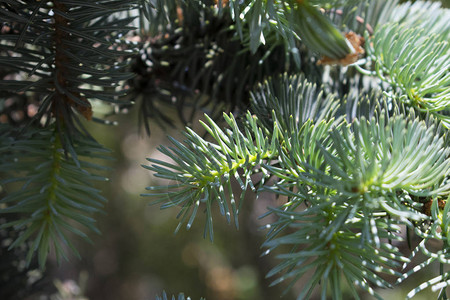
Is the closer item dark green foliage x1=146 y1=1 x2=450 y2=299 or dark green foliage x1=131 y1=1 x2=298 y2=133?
dark green foliage x1=146 y1=1 x2=450 y2=299

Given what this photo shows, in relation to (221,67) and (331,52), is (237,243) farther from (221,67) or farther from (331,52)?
(331,52)

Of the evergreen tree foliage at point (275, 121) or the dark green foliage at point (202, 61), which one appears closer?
the evergreen tree foliage at point (275, 121)

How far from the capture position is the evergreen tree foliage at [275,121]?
0.14 meters

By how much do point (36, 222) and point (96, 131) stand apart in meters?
0.58

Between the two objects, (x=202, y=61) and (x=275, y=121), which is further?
(x=202, y=61)

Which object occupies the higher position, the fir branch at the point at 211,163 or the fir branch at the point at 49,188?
the fir branch at the point at 211,163

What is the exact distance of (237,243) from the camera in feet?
2.68

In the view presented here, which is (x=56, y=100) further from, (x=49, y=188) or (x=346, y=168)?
(x=346, y=168)

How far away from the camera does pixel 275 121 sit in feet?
0.55

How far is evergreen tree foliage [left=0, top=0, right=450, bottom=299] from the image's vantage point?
145 millimetres

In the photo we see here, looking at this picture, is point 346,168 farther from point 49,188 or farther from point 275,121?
point 49,188

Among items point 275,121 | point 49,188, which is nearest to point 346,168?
point 275,121

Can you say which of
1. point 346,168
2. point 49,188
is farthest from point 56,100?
point 346,168

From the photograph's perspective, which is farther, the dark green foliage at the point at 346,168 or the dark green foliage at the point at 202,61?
the dark green foliage at the point at 202,61
